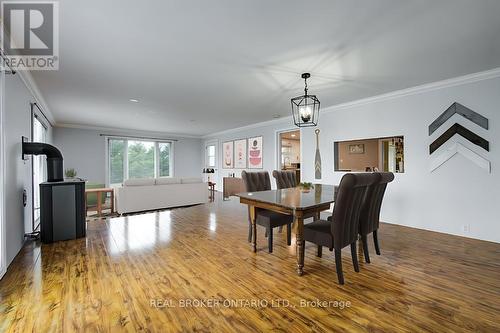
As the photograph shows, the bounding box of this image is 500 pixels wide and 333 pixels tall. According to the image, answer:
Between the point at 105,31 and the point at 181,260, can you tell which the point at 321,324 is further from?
the point at 105,31

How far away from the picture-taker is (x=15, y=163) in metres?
2.81

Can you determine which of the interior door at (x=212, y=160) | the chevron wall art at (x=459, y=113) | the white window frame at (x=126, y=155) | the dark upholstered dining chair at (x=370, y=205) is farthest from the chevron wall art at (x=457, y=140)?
the white window frame at (x=126, y=155)

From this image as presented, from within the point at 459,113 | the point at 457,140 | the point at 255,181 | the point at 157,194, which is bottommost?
the point at 157,194

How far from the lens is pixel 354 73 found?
327 cm

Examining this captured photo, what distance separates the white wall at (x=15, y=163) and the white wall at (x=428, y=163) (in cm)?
539

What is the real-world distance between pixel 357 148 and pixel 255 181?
403cm

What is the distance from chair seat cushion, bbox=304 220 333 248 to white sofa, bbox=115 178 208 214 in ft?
14.0

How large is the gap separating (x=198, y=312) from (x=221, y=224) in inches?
98.9

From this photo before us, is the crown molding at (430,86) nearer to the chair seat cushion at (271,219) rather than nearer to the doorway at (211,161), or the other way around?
the chair seat cushion at (271,219)

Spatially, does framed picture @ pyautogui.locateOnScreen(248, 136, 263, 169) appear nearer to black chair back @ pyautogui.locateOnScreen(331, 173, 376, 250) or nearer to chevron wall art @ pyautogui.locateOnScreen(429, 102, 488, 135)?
chevron wall art @ pyautogui.locateOnScreen(429, 102, 488, 135)

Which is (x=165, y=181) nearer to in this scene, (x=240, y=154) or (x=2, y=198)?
(x=240, y=154)

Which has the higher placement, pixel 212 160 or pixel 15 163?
pixel 212 160

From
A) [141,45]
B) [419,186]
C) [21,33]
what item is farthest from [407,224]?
[21,33]

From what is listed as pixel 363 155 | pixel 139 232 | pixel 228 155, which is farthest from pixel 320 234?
pixel 228 155
